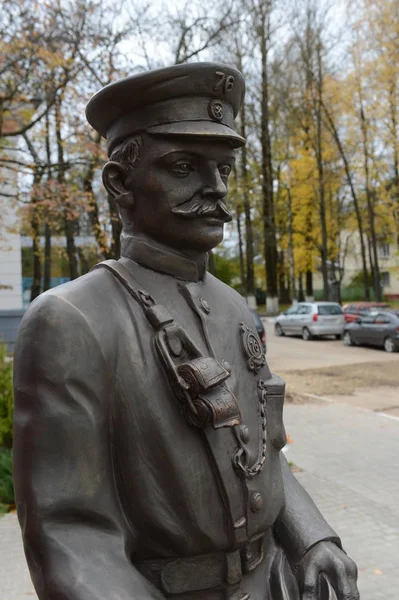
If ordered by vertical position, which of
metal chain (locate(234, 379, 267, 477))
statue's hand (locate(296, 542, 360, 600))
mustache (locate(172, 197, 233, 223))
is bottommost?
statue's hand (locate(296, 542, 360, 600))

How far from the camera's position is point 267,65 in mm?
26000

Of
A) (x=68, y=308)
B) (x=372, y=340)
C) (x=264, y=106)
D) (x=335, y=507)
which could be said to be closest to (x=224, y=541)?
(x=68, y=308)

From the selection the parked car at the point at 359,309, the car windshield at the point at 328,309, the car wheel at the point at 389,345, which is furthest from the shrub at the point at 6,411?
the car windshield at the point at 328,309

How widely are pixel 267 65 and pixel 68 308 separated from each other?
87.9 ft

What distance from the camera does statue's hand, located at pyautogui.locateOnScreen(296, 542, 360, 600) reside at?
1.59 m

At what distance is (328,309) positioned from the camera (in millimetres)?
21344

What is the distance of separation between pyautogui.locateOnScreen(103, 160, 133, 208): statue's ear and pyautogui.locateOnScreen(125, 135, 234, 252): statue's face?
0.02 m

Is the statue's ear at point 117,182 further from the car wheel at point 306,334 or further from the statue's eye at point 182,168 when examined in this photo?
the car wheel at point 306,334

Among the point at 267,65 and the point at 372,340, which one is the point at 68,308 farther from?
the point at 267,65

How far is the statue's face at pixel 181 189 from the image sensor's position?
1.58 metres

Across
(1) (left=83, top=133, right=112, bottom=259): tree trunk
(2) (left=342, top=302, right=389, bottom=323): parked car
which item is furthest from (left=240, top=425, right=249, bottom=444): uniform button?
(2) (left=342, top=302, right=389, bottom=323): parked car

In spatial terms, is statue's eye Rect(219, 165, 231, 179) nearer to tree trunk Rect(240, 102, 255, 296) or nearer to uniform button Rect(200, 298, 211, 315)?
uniform button Rect(200, 298, 211, 315)

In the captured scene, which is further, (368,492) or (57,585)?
(368,492)

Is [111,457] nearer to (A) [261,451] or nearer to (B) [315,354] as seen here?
(A) [261,451]
